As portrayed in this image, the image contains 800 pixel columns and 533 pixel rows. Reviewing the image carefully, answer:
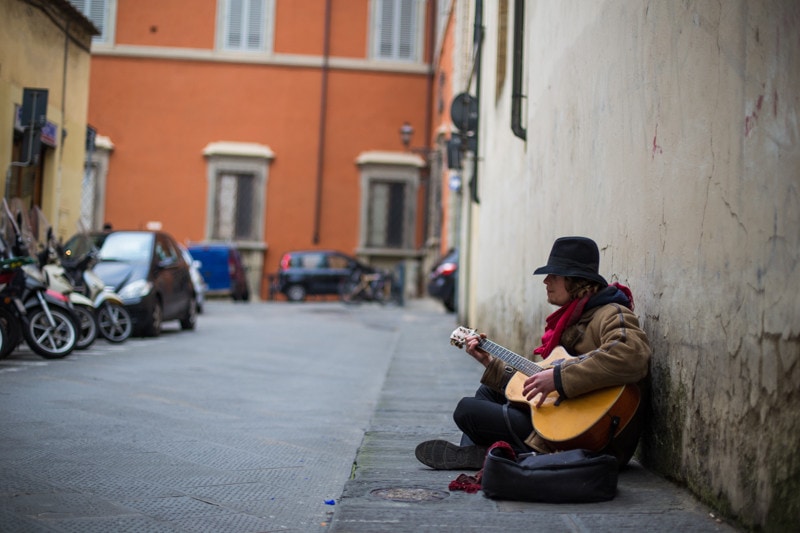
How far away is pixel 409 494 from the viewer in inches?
161

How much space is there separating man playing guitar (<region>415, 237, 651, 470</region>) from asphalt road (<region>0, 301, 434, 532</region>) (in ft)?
2.42

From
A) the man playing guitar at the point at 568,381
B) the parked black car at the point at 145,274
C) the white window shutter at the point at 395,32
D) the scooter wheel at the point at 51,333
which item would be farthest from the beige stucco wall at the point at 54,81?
the white window shutter at the point at 395,32

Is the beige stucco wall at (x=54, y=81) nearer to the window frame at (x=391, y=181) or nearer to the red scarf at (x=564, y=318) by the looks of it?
the red scarf at (x=564, y=318)

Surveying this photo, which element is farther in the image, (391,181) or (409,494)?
(391,181)

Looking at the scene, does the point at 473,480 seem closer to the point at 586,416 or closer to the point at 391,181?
the point at 586,416

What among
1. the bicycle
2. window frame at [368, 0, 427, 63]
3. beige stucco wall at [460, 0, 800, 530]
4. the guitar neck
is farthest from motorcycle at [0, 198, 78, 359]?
window frame at [368, 0, 427, 63]

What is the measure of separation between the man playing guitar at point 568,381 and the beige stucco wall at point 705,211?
25cm

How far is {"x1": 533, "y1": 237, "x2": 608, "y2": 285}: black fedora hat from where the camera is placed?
446 centimetres

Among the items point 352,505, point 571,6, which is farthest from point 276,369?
point 352,505

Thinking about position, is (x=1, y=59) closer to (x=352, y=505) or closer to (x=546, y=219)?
(x=546, y=219)

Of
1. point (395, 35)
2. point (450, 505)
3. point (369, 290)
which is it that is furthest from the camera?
point (395, 35)

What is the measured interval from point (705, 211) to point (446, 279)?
1737 cm

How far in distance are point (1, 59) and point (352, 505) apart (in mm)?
11536

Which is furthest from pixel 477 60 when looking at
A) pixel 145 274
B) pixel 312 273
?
pixel 312 273
